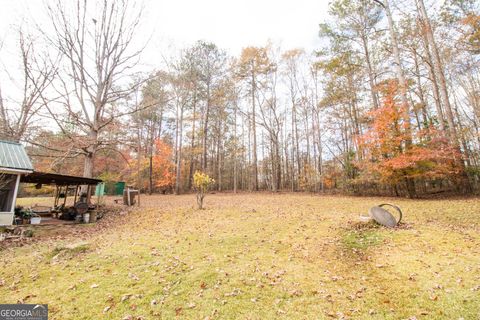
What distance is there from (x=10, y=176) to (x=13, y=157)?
0.84 metres

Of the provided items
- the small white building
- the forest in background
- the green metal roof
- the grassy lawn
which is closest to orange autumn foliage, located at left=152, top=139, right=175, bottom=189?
the forest in background

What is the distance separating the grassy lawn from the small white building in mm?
3488

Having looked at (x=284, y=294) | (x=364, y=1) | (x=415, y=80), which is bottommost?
(x=284, y=294)

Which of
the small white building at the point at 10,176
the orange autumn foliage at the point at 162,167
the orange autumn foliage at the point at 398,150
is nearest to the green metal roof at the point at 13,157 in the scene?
the small white building at the point at 10,176

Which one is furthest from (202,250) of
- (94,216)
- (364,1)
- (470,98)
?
(364,1)

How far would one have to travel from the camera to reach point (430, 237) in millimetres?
5785

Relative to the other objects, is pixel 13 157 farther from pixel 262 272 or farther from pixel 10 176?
pixel 262 272

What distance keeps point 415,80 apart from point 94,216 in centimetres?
2594

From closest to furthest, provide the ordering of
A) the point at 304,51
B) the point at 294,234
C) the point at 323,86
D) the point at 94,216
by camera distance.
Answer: the point at 294,234 < the point at 94,216 < the point at 323,86 < the point at 304,51

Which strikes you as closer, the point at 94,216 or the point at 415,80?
the point at 94,216

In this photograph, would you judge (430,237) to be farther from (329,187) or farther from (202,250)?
(329,187)

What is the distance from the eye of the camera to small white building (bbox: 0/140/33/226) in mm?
8805

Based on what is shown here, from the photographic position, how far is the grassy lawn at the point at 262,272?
3445mm

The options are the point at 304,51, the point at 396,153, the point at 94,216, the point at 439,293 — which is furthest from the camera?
the point at 304,51
